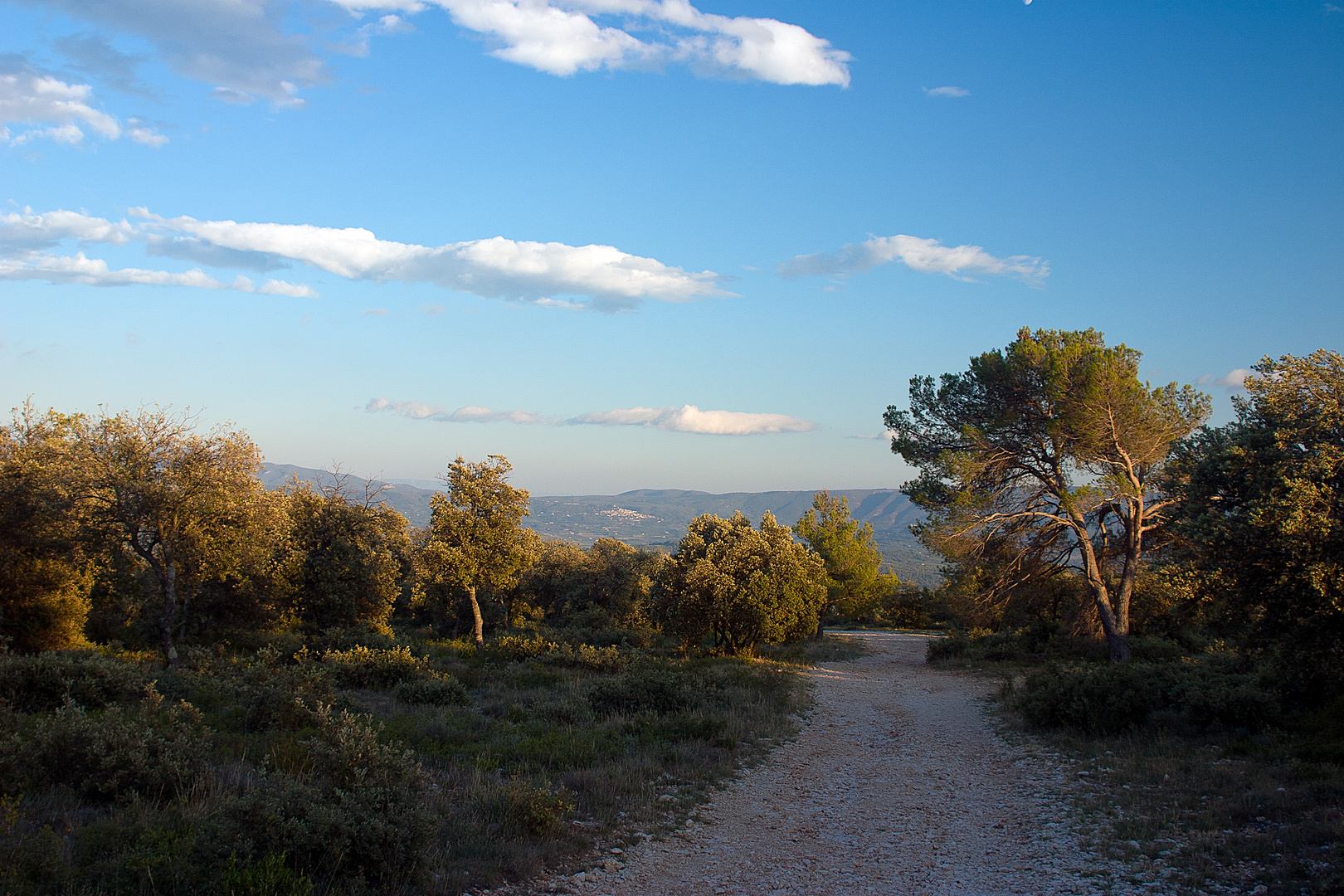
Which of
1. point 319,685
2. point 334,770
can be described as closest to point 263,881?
point 334,770

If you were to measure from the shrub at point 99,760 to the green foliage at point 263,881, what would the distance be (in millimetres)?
2554

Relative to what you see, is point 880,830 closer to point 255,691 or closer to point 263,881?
point 263,881

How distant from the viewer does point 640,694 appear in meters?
13.9

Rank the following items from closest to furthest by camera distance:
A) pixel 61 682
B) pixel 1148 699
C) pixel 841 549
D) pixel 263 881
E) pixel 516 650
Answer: pixel 263 881 < pixel 61 682 < pixel 1148 699 < pixel 516 650 < pixel 841 549

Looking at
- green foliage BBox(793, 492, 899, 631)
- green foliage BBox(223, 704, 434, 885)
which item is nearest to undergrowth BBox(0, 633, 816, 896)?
green foliage BBox(223, 704, 434, 885)

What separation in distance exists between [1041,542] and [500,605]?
91.2 feet

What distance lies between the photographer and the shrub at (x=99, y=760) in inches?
266

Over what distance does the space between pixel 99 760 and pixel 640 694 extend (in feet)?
29.3

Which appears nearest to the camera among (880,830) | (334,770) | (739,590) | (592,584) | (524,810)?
(334,770)

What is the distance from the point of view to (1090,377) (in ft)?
61.3

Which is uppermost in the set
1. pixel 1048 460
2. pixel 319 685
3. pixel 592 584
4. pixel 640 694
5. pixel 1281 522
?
pixel 1048 460

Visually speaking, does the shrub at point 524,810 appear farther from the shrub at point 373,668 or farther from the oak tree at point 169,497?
the oak tree at point 169,497

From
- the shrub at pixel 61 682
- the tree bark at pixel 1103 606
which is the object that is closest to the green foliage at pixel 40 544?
the shrub at pixel 61 682

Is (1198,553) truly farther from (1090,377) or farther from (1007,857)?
(1090,377)
